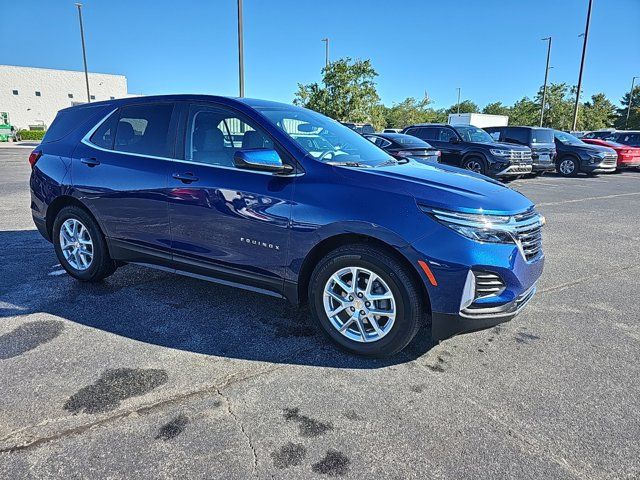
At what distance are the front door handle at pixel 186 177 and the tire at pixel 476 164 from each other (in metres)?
11.7

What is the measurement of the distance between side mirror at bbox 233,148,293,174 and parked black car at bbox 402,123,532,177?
11.6 meters

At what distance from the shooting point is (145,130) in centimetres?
399

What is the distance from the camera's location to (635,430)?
2.44 m

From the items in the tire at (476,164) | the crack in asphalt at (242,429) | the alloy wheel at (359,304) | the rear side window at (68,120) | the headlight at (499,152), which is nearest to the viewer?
the crack in asphalt at (242,429)

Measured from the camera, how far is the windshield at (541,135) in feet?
52.6

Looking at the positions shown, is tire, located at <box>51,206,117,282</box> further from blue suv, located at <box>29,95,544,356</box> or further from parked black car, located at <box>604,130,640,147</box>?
parked black car, located at <box>604,130,640,147</box>

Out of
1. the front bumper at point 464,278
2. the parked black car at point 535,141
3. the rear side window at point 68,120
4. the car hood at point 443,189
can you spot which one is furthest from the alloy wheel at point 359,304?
the parked black car at point 535,141

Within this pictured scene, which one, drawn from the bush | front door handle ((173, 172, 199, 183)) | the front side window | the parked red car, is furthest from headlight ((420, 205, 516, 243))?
the bush

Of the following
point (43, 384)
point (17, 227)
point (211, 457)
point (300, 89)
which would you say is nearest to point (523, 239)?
point (211, 457)

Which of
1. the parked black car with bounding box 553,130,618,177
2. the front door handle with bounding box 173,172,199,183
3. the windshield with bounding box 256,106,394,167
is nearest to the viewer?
the windshield with bounding box 256,106,394,167

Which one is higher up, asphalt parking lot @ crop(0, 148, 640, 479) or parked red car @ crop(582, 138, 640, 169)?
parked red car @ crop(582, 138, 640, 169)

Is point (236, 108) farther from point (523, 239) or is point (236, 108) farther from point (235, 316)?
point (523, 239)

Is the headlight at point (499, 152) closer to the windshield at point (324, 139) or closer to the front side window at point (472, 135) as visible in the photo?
the front side window at point (472, 135)

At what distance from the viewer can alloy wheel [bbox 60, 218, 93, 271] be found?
4.39m
